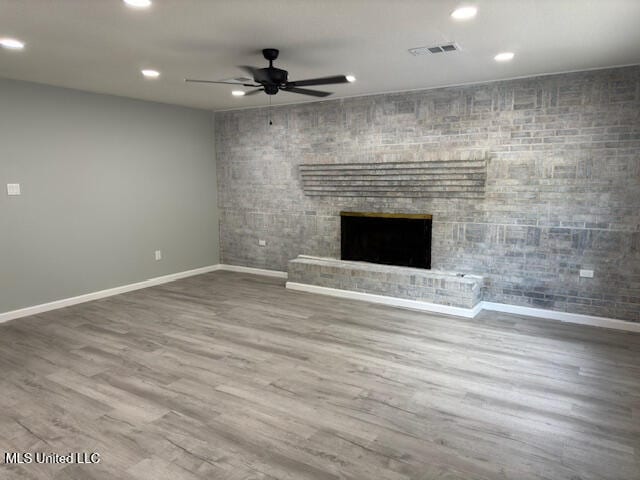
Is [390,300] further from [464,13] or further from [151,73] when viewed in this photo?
[151,73]

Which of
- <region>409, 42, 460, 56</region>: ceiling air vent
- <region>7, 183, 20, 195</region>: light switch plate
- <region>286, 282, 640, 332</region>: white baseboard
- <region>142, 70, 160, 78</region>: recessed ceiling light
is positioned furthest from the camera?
<region>7, 183, 20, 195</region>: light switch plate

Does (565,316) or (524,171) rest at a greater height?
(524,171)

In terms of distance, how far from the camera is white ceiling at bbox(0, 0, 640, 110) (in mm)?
2566

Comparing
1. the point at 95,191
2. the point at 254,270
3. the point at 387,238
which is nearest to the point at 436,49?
the point at 387,238

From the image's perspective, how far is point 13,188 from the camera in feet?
14.8

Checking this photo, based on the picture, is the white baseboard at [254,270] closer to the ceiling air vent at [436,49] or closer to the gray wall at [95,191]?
the gray wall at [95,191]

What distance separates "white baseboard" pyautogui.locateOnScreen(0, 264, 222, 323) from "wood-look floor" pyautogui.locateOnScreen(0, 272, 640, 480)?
0.30 meters

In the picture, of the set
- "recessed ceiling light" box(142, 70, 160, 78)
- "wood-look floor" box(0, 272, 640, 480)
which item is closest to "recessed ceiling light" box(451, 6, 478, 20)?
"wood-look floor" box(0, 272, 640, 480)

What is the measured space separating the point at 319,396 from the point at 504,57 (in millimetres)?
3120

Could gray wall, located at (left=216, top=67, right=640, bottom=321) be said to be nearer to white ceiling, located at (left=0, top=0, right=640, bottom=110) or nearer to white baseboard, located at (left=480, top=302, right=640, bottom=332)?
white baseboard, located at (left=480, top=302, right=640, bottom=332)

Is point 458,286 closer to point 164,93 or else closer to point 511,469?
point 511,469

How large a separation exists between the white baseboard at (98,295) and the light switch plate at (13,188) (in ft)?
4.07

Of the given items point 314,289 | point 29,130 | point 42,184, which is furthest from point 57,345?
point 314,289

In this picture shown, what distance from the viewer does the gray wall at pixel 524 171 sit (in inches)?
162
